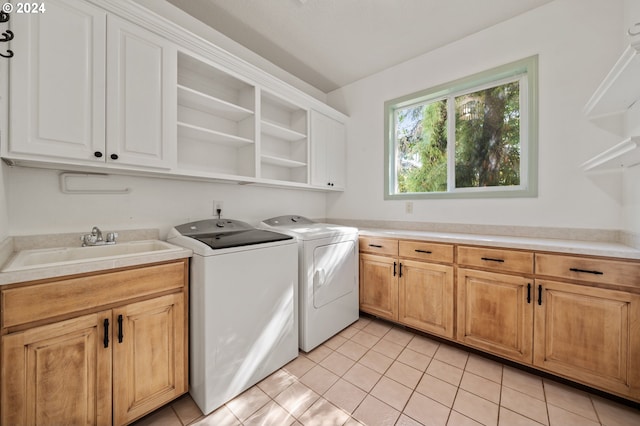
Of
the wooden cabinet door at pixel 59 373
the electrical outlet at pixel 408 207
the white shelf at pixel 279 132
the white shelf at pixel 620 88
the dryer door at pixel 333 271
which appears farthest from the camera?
the electrical outlet at pixel 408 207

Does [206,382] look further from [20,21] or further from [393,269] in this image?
[20,21]

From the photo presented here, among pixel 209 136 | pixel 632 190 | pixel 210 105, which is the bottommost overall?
pixel 632 190

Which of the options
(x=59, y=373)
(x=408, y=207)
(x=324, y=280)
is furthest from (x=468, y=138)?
(x=59, y=373)

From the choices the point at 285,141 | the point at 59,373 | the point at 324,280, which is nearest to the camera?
the point at 59,373

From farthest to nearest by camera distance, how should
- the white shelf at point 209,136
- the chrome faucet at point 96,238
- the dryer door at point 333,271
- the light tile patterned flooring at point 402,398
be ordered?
1. the dryer door at point 333,271
2. the white shelf at point 209,136
3. the chrome faucet at point 96,238
4. the light tile patterned flooring at point 402,398

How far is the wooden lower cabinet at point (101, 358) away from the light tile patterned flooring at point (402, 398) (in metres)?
0.25

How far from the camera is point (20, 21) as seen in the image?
112 cm

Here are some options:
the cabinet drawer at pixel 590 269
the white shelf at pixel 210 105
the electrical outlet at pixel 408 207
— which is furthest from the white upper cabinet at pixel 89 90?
the cabinet drawer at pixel 590 269

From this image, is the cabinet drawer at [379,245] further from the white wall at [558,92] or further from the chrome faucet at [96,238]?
the chrome faucet at [96,238]

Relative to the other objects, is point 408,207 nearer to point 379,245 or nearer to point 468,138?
point 379,245

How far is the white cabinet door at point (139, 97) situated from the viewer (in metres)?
1.38

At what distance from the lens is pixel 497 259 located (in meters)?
1.77

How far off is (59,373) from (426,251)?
232 centimetres

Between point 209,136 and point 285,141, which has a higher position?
point 285,141
